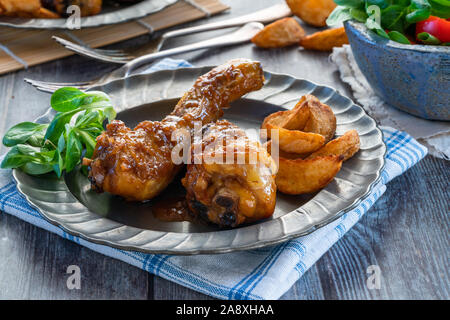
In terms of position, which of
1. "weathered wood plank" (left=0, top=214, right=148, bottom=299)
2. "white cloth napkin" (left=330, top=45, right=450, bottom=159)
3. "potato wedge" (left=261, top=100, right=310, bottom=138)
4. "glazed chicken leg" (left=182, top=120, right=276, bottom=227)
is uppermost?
"glazed chicken leg" (left=182, top=120, right=276, bottom=227)

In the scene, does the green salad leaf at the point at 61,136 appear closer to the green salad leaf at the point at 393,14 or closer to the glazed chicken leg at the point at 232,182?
the glazed chicken leg at the point at 232,182

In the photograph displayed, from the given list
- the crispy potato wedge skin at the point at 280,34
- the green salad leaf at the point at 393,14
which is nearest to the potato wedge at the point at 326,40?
the crispy potato wedge skin at the point at 280,34

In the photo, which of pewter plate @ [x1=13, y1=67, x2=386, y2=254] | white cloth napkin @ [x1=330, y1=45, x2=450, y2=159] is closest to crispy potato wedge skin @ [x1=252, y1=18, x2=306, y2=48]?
white cloth napkin @ [x1=330, y1=45, x2=450, y2=159]

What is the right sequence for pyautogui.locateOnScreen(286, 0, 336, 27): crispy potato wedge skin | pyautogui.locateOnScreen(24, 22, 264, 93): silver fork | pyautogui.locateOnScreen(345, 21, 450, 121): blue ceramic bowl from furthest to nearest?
pyautogui.locateOnScreen(286, 0, 336, 27): crispy potato wedge skin
pyautogui.locateOnScreen(24, 22, 264, 93): silver fork
pyautogui.locateOnScreen(345, 21, 450, 121): blue ceramic bowl

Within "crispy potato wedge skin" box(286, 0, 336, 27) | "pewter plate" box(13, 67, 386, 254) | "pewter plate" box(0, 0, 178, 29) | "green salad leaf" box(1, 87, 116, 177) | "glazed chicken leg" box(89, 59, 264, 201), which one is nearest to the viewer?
"pewter plate" box(13, 67, 386, 254)

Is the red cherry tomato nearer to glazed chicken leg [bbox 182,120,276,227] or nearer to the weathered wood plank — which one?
glazed chicken leg [bbox 182,120,276,227]

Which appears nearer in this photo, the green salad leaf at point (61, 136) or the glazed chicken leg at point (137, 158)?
the glazed chicken leg at point (137, 158)
